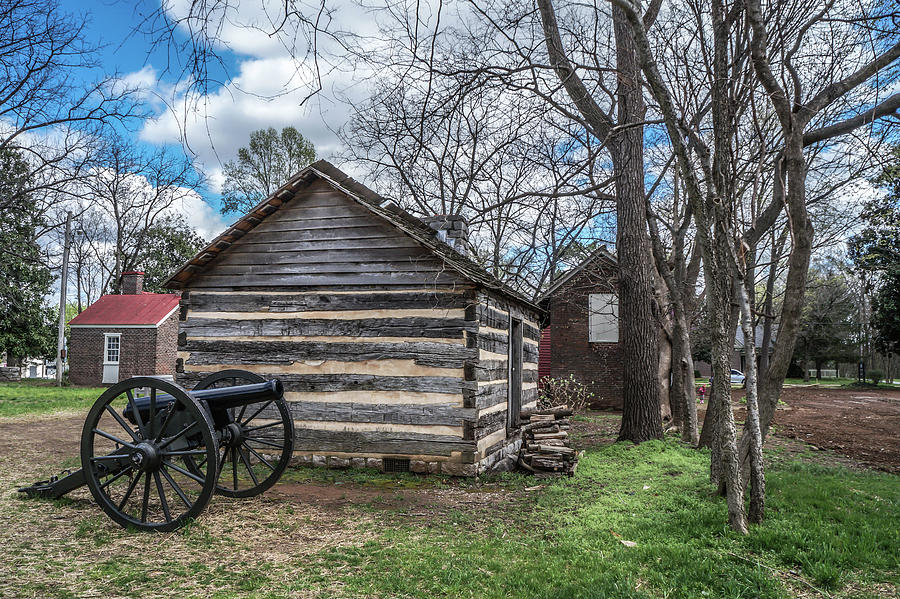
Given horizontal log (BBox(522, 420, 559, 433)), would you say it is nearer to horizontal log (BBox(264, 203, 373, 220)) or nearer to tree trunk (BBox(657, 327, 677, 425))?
horizontal log (BBox(264, 203, 373, 220))

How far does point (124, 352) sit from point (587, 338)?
22.1 m

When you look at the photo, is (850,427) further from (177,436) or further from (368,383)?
(177,436)

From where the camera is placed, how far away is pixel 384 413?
941 cm

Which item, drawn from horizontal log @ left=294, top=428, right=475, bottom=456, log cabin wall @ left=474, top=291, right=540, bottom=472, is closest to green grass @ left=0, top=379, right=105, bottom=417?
horizontal log @ left=294, top=428, right=475, bottom=456

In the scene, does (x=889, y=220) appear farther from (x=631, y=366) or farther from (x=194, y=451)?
(x=194, y=451)

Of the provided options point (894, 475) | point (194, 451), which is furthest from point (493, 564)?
point (894, 475)

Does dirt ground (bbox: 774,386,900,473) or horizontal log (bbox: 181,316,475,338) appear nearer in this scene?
horizontal log (bbox: 181,316,475,338)

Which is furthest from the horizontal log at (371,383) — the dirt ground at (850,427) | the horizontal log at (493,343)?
the dirt ground at (850,427)

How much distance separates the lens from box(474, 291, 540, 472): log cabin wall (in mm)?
9328

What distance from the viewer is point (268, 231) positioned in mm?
10398

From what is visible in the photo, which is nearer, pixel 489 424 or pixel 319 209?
pixel 489 424

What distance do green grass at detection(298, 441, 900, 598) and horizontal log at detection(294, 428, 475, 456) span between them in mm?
1794

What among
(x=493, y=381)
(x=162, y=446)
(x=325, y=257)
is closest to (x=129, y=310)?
(x=325, y=257)

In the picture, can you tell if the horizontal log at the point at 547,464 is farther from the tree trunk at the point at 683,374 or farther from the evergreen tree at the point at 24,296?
the evergreen tree at the point at 24,296
